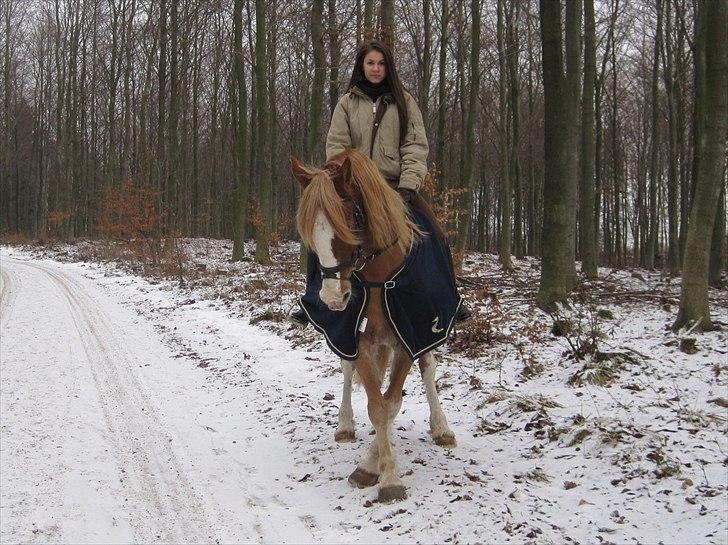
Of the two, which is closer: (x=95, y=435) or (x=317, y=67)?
(x=95, y=435)

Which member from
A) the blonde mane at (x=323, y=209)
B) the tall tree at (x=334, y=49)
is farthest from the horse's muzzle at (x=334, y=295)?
the tall tree at (x=334, y=49)

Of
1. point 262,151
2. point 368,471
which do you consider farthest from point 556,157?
point 262,151

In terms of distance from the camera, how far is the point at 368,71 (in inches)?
171

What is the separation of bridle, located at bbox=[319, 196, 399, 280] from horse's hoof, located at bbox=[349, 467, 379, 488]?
1492 millimetres

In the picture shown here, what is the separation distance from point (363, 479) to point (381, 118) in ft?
8.97

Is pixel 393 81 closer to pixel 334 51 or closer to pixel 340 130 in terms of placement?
pixel 340 130

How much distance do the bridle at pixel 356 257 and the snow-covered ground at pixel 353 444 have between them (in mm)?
1598

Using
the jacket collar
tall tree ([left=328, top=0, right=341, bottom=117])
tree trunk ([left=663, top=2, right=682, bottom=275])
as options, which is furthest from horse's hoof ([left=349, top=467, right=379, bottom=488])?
tree trunk ([left=663, top=2, right=682, bottom=275])

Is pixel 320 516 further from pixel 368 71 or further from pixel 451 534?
pixel 368 71

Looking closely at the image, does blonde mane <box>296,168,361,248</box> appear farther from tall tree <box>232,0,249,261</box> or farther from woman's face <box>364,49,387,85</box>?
tall tree <box>232,0,249,261</box>

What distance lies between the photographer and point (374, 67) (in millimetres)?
4336

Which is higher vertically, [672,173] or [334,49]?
[334,49]

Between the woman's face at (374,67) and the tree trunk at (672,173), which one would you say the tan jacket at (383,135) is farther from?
the tree trunk at (672,173)

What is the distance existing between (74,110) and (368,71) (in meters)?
33.8
